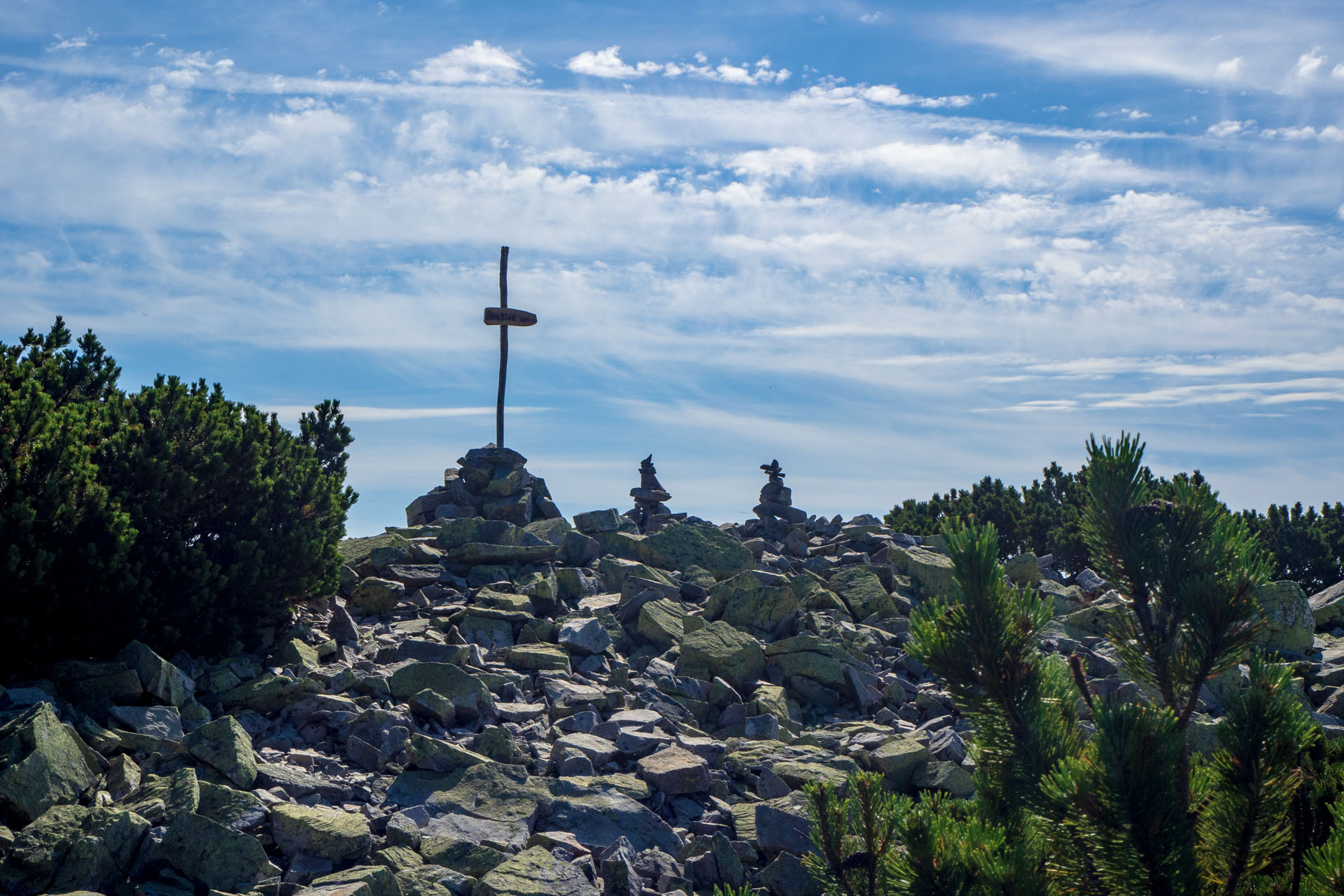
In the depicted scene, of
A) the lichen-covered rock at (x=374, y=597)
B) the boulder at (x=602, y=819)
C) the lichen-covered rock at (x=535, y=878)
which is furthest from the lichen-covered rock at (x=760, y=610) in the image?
the lichen-covered rock at (x=535, y=878)

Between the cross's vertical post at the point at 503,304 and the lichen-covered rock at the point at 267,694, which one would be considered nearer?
the lichen-covered rock at the point at 267,694

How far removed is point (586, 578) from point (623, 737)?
5.65 metres

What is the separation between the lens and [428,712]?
10852mm

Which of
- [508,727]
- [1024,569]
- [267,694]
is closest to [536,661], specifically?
[508,727]

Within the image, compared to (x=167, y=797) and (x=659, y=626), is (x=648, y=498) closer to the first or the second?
(x=659, y=626)

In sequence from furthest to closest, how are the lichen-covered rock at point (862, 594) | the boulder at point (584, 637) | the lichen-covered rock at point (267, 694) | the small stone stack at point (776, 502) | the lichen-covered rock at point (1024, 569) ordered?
the small stone stack at point (776, 502) → the lichen-covered rock at point (1024, 569) → the lichen-covered rock at point (862, 594) → the boulder at point (584, 637) → the lichen-covered rock at point (267, 694)

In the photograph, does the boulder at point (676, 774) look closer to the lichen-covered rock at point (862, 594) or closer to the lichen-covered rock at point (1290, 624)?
the lichen-covered rock at point (862, 594)

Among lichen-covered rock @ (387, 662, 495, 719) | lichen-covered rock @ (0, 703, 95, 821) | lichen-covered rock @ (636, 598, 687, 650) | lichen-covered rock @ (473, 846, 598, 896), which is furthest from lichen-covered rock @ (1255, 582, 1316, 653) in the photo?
lichen-covered rock @ (0, 703, 95, 821)

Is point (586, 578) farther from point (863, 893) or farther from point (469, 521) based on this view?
point (863, 893)

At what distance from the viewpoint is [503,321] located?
21375mm

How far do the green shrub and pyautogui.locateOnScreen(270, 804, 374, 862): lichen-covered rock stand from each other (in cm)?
363

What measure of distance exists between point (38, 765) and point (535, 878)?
408cm

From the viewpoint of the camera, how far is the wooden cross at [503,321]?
21375mm

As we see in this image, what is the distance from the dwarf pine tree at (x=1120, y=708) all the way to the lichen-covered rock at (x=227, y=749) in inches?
239
